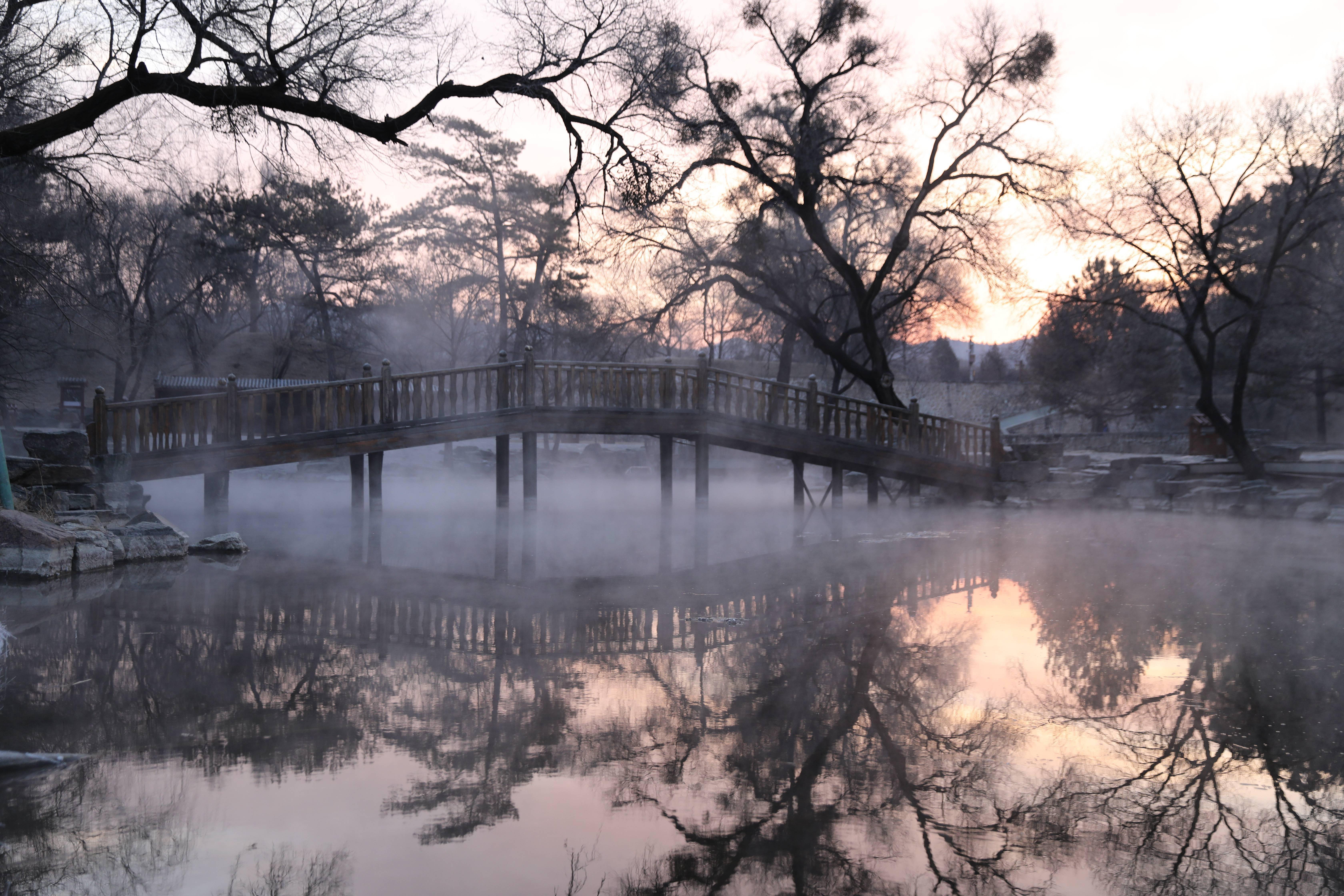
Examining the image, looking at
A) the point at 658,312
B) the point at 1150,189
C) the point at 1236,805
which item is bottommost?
the point at 1236,805

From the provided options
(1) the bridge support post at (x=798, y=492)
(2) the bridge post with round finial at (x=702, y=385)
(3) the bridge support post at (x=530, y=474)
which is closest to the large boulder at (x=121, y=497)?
(3) the bridge support post at (x=530, y=474)

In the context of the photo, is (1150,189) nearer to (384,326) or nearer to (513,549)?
(513,549)

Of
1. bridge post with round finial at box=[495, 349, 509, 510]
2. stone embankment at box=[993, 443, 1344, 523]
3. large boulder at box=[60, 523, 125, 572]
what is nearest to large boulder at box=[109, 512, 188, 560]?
large boulder at box=[60, 523, 125, 572]

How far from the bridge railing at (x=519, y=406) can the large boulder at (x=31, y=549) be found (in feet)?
13.3

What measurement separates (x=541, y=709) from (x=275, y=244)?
31812mm

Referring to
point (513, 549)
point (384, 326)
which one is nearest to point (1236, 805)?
point (513, 549)

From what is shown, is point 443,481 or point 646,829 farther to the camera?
point 443,481

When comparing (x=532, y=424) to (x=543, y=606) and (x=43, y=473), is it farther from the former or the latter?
(x=543, y=606)

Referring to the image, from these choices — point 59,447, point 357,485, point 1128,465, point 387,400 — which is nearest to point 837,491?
point 1128,465

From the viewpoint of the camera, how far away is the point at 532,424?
59.3 ft

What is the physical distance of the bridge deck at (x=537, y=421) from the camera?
50.3ft

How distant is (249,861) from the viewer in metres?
3.73

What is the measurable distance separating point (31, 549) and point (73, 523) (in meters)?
2.10

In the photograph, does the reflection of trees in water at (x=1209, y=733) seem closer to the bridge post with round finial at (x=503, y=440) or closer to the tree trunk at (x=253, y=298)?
the bridge post with round finial at (x=503, y=440)
